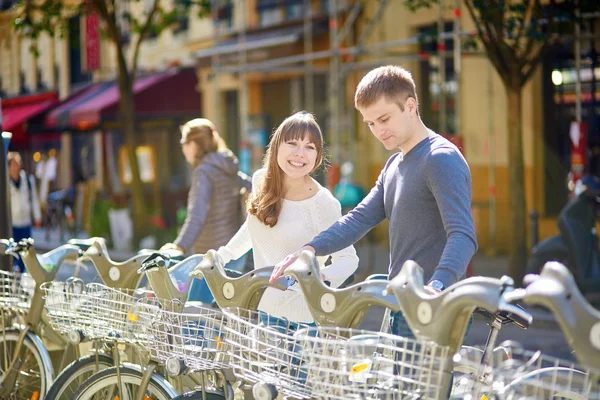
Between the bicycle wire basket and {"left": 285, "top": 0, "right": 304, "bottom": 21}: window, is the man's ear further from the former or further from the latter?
→ {"left": 285, "top": 0, "right": 304, "bottom": 21}: window

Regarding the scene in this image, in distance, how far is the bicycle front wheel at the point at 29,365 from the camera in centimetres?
499

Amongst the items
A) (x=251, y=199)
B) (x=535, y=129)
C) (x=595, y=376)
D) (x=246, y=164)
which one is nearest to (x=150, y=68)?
(x=246, y=164)

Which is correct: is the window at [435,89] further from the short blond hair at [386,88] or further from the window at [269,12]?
the short blond hair at [386,88]

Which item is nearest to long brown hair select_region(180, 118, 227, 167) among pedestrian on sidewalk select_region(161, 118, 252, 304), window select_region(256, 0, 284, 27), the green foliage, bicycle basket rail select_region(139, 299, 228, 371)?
pedestrian on sidewalk select_region(161, 118, 252, 304)

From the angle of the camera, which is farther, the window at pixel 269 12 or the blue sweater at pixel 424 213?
the window at pixel 269 12

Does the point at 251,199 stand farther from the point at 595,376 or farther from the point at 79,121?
the point at 79,121

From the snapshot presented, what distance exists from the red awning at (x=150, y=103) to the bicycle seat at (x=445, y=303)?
18773 millimetres

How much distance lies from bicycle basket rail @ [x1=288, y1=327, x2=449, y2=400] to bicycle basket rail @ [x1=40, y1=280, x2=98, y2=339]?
133 cm

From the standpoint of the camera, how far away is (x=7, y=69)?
35.5 m

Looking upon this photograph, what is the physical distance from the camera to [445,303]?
116 inches

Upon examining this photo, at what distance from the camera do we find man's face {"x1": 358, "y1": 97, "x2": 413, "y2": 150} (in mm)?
3678

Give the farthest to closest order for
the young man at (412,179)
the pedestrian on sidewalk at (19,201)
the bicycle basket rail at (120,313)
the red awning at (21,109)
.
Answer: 1. the red awning at (21,109)
2. the pedestrian on sidewalk at (19,201)
3. the bicycle basket rail at (120,313)
4. the young man at (412,179)

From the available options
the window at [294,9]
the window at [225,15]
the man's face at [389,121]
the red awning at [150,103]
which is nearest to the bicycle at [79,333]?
the man's face at [389,121]

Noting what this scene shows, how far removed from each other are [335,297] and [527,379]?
66 cm
